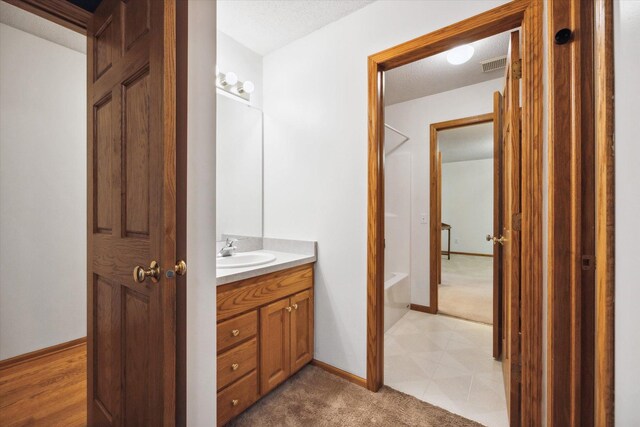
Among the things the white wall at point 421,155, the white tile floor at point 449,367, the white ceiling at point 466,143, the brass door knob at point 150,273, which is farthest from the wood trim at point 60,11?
the white ceiling at point 466,143

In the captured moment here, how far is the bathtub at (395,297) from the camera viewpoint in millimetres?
2688

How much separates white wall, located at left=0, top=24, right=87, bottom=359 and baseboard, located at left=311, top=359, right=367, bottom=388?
79.2 inches

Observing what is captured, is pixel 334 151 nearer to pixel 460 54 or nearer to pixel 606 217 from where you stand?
pixel 460 54

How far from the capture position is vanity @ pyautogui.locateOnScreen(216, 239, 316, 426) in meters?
1.42

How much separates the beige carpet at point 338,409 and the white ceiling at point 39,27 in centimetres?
274

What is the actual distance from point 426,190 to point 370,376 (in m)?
2.11

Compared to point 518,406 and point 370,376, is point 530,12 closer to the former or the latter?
point 518,406

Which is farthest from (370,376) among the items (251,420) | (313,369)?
(251,420)

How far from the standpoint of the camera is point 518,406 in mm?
1357

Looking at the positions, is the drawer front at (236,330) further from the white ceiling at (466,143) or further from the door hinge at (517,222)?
the white ceiling at (466,143)

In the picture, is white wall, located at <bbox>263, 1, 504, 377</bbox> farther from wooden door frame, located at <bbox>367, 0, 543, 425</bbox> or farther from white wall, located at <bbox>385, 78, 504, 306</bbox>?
white wall, located at <bbox>385, 78, 504, 306</bbox>

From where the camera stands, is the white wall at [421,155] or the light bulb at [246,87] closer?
the light bulb at [246,87]
